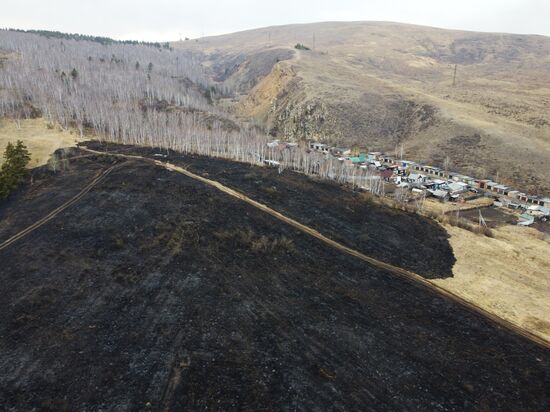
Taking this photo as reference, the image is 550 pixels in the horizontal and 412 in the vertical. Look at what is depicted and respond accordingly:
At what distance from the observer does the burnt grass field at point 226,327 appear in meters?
20.8

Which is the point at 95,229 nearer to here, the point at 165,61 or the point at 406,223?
the point at 406,223

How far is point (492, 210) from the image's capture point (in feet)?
205

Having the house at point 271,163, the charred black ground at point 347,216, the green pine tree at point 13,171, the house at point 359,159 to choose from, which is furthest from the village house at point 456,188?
the green pine tree at point 13,171

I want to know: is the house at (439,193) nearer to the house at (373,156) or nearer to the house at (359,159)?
the house at (359,159)

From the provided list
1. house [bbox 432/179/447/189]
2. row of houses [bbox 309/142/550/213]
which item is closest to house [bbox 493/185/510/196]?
row of houses [bbox 309/142/550/213]

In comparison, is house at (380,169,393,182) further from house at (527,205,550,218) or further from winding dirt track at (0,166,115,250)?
winding dirt track at (0,166,115,250)

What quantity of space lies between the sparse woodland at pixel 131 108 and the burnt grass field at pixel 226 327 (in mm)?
34085

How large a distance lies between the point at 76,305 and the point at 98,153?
44.7 metres

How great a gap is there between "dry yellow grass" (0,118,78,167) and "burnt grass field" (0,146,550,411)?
2618 cm

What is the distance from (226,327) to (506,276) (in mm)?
28715

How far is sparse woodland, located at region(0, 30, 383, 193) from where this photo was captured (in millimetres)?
76250

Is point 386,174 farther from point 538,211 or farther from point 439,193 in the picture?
point 538,211

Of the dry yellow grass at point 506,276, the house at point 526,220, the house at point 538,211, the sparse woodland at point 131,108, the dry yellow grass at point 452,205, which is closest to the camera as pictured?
the dry yellow grass at point 506,276

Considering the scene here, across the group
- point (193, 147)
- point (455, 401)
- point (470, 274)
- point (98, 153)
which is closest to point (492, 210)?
point (470, 274)
